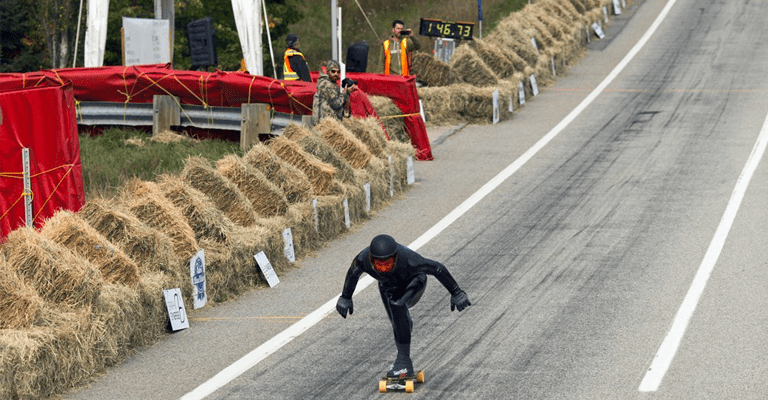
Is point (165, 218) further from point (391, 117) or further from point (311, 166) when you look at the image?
point (391, 117)

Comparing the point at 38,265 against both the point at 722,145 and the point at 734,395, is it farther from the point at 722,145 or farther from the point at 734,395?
the point at 722,145

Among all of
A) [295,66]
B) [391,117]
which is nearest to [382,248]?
[391,117]

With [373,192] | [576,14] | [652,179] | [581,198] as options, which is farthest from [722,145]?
[576,14]

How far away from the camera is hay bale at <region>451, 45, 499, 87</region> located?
26375mm

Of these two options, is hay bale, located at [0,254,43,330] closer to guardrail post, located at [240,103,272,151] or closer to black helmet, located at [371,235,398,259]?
black helmet, located at [371,235,398,259]

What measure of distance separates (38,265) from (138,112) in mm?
12043

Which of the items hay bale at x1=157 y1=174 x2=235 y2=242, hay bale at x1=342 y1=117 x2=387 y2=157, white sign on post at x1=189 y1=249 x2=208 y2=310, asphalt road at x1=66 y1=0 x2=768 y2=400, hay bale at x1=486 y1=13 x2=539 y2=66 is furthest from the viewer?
hay bale at x1=486 y1=13 x2=539 y2=66

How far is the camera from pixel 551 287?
13383 mm

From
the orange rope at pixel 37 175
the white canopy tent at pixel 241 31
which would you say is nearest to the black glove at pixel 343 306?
the orange rope at pixel 37 175

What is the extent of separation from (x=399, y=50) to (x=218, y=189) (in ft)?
39.0

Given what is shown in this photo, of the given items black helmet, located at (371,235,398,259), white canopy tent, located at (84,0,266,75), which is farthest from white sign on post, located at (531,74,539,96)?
black helmet, located at (371,235,398,259)

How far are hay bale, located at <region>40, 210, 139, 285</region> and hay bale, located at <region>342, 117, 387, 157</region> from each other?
7595 millimetres

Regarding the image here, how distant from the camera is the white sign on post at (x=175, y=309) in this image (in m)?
11.8

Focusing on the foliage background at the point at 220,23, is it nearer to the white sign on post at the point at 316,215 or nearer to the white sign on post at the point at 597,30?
the white sign on post at the point at 597,30
